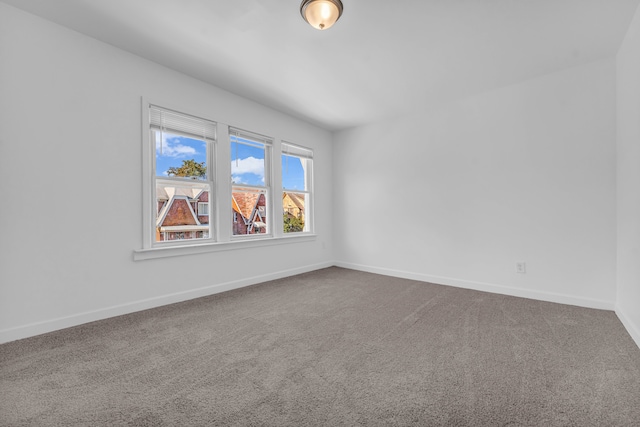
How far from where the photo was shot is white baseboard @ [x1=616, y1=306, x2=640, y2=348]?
2.00 metres

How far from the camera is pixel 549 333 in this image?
219cm

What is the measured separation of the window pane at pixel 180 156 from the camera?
2955 millimetres

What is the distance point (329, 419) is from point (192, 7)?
2817mm

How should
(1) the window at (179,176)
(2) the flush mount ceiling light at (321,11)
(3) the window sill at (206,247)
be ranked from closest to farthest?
(2) the flush mount ceiling light at (321,11) → (3) the window sill at (206,247) → (1) the window at (179,176)

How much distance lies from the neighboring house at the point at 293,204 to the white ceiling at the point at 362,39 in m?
1.68

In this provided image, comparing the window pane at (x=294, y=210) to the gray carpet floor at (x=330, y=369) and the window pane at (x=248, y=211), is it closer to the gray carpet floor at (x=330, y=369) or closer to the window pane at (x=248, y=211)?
the window pane at (x=248, y=211)

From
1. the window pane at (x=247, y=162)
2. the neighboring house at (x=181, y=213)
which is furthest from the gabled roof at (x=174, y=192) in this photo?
the window pane at (x=247, y=162)

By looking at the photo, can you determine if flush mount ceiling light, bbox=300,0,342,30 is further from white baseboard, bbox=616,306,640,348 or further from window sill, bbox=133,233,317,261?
white baseboard, bbox=616,306,640,348

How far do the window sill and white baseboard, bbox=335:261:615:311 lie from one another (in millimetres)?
1547

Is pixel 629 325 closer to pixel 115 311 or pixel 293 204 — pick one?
pixel 293 204

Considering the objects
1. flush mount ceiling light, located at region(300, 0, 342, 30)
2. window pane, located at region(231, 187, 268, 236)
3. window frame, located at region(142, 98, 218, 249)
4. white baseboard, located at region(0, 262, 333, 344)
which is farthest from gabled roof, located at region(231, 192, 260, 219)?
flush mount ceiling light, located at region(300, 0, 342, 30)

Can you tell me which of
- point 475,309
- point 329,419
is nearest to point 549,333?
point 475,309

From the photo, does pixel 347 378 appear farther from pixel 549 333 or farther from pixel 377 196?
pixel 377 196

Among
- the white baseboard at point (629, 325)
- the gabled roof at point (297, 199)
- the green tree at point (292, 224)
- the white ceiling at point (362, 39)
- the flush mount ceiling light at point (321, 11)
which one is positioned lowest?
the white baseboard at point (629, 325)
